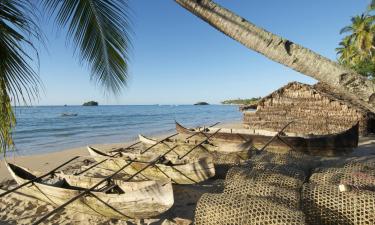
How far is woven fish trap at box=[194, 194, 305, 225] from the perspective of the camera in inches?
122

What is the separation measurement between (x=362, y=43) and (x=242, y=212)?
98.4 ft

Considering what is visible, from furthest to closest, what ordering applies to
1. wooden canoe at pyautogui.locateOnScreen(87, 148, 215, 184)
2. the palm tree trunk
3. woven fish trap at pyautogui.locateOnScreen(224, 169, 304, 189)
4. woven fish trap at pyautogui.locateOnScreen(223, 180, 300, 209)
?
wooden canoe at pyautogui.locateOnScreen(87, 148, 215, 184) → woven fish trap at pyautogui.locateOnScreen(224, 169, 304, 189) → woven fish trap at pyautogui.locateOnScreen(223, 180, 300, 209) → the palm tree trunk

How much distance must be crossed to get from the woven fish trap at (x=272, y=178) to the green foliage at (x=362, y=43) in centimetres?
2375

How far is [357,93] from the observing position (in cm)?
224

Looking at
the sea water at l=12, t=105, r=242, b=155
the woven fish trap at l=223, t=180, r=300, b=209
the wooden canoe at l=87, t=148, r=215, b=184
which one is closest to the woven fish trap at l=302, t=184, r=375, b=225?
the woven fish trap at l=223, t=180, r=300, b=209

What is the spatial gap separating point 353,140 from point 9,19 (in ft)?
29.9

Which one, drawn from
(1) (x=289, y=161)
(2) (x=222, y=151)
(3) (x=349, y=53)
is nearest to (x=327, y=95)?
(2) (x=222, y=151)

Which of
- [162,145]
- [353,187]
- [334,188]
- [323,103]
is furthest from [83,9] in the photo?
[323,103]

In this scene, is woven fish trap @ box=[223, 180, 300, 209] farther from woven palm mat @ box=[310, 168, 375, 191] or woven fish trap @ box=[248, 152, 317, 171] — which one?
woven fish trap @ box=[248, 152, 317, 171]

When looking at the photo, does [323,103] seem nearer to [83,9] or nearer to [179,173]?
[179,173]

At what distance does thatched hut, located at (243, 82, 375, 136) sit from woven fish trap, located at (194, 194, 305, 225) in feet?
37.3

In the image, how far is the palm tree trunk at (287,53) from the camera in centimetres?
225

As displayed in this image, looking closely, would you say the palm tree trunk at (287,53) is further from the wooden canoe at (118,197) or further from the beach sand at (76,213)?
the beach sand at (76,213)

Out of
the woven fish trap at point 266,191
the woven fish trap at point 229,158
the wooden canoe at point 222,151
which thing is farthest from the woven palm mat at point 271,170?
the wooden canoe at point 222,151
